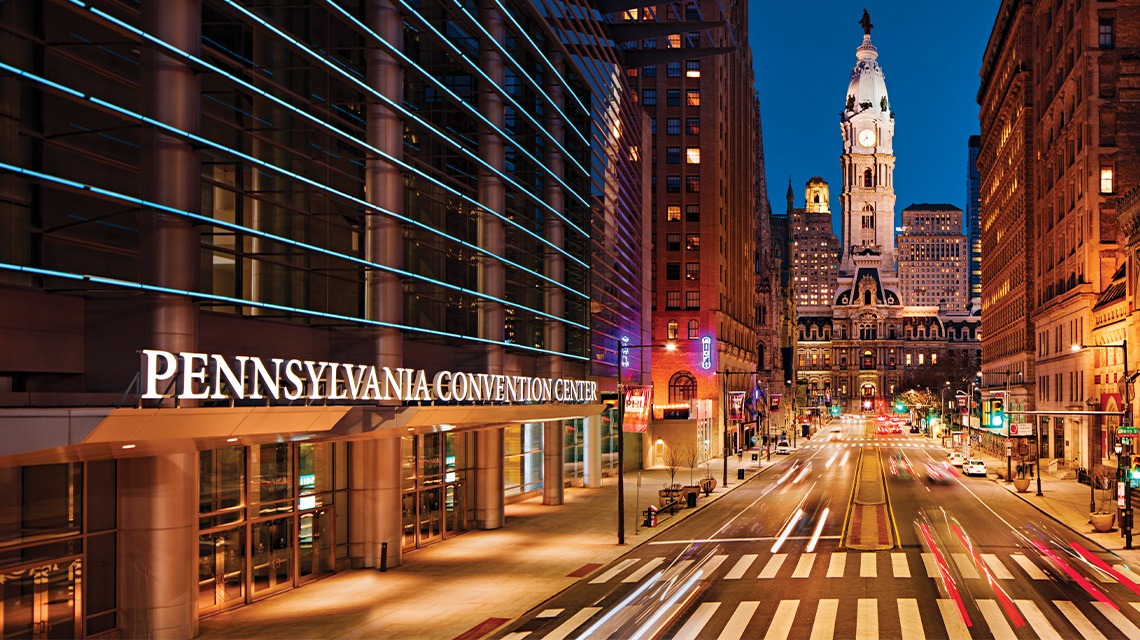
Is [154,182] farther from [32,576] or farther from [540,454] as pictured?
[540,454]

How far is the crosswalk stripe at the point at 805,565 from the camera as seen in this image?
35.9m

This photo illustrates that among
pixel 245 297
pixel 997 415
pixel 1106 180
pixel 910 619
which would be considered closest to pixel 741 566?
pixel 910 619

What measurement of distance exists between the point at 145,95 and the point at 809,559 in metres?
26.8

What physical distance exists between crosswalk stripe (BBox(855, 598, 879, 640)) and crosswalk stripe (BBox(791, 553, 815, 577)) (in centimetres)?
498

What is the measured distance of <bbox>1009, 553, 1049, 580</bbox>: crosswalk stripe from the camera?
3525cm

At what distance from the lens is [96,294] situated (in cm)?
2466

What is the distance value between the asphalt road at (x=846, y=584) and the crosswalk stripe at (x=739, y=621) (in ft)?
0.17

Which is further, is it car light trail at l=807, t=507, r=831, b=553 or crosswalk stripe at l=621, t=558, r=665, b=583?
car light trail at l=807, t=507, r=831, b=553

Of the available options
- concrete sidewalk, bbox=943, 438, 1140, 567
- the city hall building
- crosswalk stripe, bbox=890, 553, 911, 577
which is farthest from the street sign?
crosswalk stripe, bbox=890, 553, 911, 577

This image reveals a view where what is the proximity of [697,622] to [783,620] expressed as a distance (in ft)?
7.28

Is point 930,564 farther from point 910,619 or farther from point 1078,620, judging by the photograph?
point 910,619

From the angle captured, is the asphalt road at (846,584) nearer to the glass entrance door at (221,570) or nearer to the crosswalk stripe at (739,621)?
the crosswalk stripe at (739,621)

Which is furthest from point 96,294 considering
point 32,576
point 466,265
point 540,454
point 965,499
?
point 965,499

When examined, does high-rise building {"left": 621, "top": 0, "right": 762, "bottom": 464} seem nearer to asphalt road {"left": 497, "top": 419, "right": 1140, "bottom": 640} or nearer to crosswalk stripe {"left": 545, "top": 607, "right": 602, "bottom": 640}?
asphalt road {"left": 497, "top": 419, "right": 1140, "bottom": 640}
